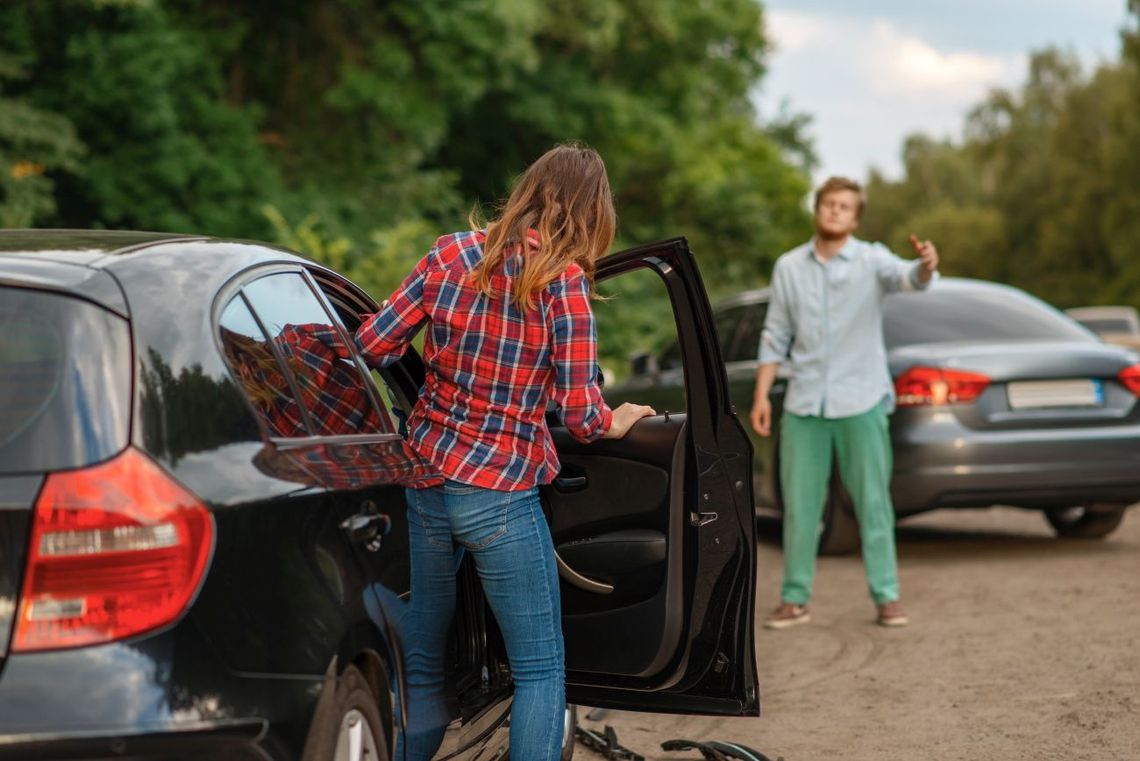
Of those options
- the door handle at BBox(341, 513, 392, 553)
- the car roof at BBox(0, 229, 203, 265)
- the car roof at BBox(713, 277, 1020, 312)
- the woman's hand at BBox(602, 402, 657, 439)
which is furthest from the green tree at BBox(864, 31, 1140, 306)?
the car roof at BBox(0, 229, 203, 265)

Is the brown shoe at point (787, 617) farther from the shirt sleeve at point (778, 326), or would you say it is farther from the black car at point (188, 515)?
the black car at point (188, 515)

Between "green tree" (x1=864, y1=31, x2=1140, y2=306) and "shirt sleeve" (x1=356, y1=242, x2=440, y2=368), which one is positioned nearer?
"shirt sleeve" (x1=356, y1=242, x2=440, y2=368)

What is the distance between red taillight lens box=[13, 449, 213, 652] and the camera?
8.68 feet

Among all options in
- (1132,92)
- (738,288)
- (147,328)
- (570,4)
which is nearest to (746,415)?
(147,328)

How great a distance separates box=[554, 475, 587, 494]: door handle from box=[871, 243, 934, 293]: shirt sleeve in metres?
3.36

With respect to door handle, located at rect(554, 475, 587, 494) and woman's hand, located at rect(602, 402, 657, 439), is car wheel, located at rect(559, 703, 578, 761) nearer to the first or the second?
door handle, located at rect(554, 475, 587, 494)

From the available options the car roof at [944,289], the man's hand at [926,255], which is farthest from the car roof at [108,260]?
the car roof at [944,289]

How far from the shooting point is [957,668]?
21.6 feet

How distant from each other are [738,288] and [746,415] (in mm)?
21540

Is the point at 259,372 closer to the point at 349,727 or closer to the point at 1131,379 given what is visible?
the point at 349,727

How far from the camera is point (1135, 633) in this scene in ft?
23.5

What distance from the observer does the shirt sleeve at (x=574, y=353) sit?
148 inches

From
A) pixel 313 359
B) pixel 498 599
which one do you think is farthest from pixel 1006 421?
pixel 313 359

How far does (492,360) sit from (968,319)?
→ 20.8 ft
